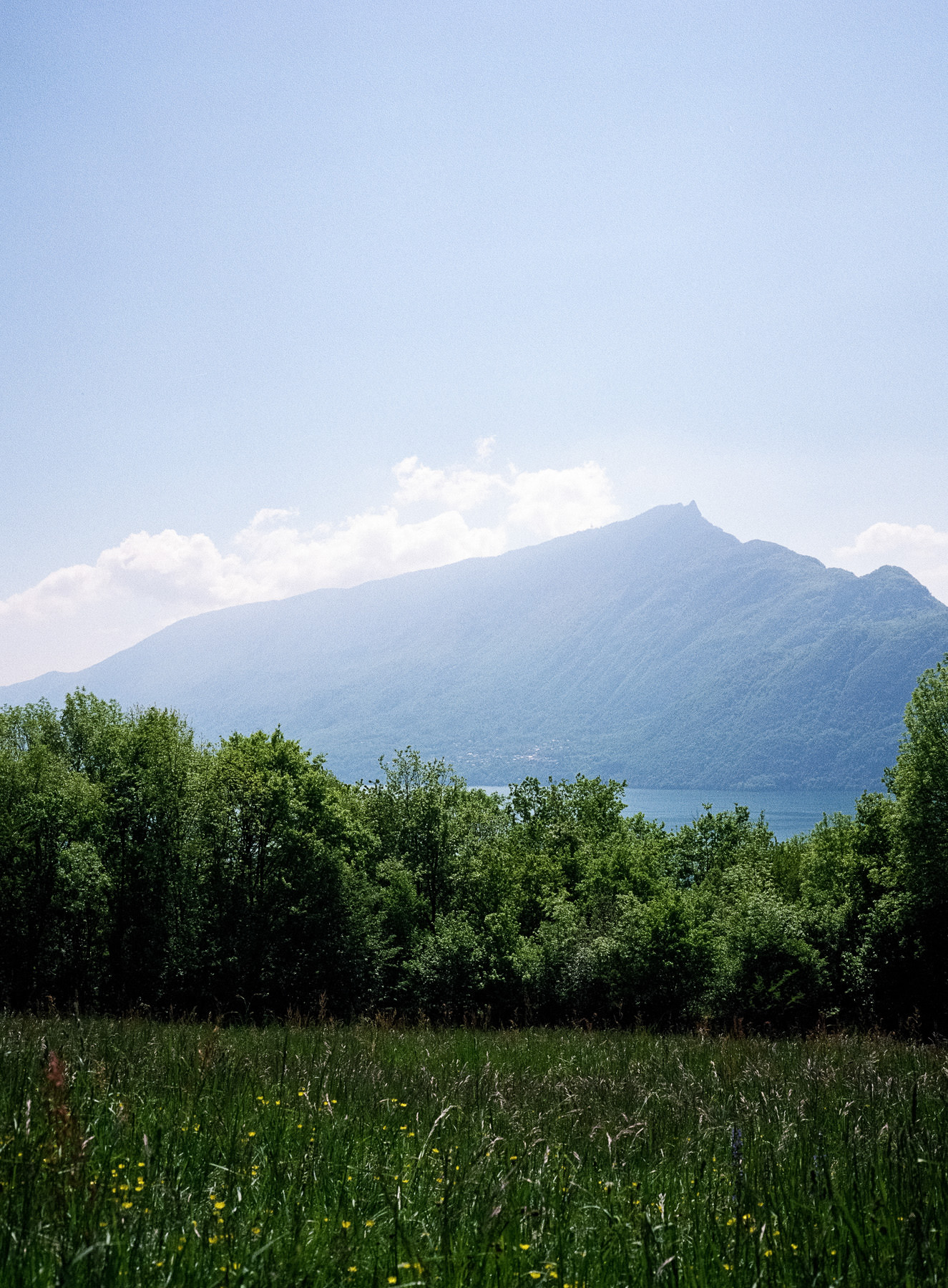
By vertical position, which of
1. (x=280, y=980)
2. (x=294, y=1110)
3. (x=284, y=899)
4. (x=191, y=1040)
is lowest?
(x=280, y=980)

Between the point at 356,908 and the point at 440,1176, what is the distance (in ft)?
117

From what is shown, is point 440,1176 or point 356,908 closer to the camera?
point 440,1176

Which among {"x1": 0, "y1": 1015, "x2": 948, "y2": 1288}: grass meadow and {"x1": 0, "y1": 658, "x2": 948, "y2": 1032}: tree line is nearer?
{"x1": 0, "y1": 1015, "x2": 948, "y2": 1288}: grass meadow

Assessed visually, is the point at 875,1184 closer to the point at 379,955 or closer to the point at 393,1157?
the point at 393,1157

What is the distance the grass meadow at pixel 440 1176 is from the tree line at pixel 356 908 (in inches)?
936

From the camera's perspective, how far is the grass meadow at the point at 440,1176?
2.80 meters

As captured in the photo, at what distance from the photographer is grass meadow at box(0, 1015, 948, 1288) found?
2797 millimetres

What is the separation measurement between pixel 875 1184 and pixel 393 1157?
2617mm

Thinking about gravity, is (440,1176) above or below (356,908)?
above

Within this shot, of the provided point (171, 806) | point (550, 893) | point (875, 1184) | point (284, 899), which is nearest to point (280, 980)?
point (284, 899)

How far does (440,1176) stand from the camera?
A: 4.20 m

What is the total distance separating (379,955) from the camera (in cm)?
3747

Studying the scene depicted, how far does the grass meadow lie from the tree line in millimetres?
23773

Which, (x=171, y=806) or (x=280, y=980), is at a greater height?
(x=171, y=806)
